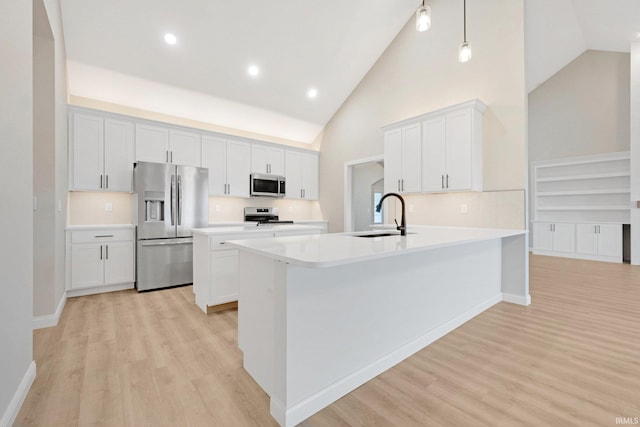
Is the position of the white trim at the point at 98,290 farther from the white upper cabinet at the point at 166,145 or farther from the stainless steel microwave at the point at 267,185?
the stainless steel microwave at the point at 267,185

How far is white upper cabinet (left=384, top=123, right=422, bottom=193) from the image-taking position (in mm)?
3895

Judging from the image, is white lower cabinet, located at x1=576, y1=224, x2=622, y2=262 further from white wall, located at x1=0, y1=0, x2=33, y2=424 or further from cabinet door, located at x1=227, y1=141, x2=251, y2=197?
white wall, located at x1=0, y1=0, x2=33, y2=424

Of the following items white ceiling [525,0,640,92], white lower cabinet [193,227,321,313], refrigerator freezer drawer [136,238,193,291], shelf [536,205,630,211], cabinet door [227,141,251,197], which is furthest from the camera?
shelf [536,205,630,211]

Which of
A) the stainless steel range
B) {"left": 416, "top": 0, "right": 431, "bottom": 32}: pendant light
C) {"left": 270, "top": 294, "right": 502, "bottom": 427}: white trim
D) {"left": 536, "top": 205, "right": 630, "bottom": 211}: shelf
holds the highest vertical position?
{"left": 416, "top": 0, "right": 431, "bottom": 32}: pendant light

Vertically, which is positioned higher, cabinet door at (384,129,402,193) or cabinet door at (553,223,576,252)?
cabinet door at (384,129,402,193)

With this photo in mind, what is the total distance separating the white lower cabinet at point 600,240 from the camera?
17.9 ft

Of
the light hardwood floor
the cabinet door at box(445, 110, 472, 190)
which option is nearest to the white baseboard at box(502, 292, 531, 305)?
the light hardwood floor

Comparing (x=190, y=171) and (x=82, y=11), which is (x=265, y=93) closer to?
(x=190, y=171)

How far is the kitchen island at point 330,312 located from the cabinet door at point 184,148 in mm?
3356

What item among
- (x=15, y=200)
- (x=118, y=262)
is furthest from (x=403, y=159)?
(x=118, y=262)

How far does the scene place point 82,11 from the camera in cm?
326

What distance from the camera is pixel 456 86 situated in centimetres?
383

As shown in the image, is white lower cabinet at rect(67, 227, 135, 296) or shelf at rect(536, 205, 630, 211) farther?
shelf at rect(536, 205, 630, 211)

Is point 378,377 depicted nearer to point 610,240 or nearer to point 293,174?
point 293,174
